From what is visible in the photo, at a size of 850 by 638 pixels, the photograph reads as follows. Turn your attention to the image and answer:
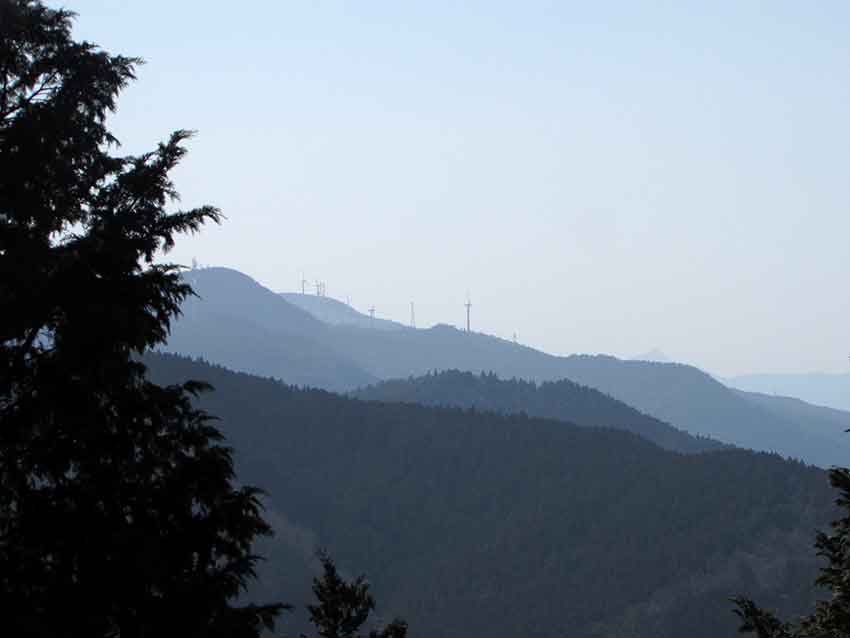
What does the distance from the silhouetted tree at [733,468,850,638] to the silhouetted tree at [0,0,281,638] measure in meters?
15.3

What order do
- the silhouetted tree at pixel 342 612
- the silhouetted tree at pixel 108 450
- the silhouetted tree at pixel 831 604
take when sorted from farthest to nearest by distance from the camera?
the silhouetted tree at pixel 342 612
the silhouetted tree at pixel 831 604
the silhouetted tree at pixel 108 450

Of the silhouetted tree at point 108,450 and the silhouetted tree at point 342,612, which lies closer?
the silhouetted tree at point 108,450

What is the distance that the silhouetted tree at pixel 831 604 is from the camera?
29.1 m

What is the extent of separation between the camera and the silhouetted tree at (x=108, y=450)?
1777 centimetres

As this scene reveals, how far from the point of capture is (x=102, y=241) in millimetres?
18484

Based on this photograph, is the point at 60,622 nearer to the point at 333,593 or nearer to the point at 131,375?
the point at 131,375

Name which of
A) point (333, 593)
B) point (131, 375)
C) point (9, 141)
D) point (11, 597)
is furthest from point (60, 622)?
point (333, 593)

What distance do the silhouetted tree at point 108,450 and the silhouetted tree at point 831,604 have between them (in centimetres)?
1527

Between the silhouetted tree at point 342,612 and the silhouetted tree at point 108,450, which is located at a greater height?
the silhouetted tree at point 108,450

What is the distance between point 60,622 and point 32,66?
9.51m

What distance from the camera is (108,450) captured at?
59.9ft

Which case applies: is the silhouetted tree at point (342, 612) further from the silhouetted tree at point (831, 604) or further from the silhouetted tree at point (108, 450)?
the silhouetted tree at point (108, 450)

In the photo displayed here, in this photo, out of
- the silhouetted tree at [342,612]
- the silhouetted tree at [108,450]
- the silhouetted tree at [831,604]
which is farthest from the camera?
the silhouetted tree at [342,612]

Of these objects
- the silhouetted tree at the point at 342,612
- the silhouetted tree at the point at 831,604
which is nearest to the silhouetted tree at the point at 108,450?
the silhouetted tree at the point at 342,612
